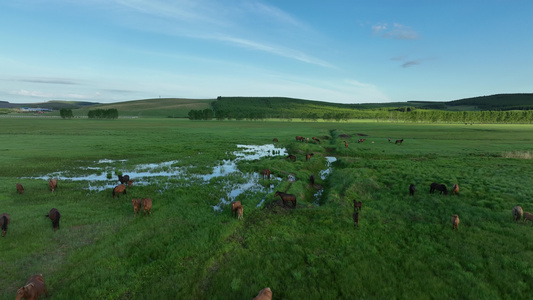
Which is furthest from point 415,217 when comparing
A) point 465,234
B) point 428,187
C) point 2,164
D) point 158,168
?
point 2,164

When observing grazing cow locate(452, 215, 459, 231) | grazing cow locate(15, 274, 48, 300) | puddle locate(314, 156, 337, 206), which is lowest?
puddle locate(314, 156, 337, 206)

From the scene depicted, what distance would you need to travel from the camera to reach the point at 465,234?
11531 millimetres

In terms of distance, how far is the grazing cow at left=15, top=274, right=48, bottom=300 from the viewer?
705 cm

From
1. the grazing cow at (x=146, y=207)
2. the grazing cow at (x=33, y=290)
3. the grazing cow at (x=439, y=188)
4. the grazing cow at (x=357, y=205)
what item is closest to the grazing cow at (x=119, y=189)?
the grazing cow at (x=146, y=207)

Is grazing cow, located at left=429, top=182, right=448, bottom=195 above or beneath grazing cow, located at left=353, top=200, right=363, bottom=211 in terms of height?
above

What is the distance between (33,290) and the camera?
23.7 ft

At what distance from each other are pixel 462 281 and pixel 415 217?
6074mm

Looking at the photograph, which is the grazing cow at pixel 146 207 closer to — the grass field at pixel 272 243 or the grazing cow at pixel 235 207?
the grass field at pixel 272 243

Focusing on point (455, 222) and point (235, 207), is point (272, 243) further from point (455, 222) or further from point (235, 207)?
point (455, 222)

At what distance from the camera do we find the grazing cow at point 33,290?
705cm

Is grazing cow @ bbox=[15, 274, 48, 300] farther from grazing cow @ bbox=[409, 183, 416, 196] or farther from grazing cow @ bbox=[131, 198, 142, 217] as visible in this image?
grazing cow @ bbox=[409, 183, 416, 196]

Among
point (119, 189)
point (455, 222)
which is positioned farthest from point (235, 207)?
point (455, 222)

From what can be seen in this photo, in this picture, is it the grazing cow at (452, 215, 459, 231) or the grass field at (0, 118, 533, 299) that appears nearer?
the grass field at (0, 118, 533, 299)

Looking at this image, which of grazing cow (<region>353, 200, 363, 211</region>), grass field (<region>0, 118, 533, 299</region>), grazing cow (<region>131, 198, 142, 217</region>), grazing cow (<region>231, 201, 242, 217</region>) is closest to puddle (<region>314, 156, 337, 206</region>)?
grass field (<region>0, 118, 533, 299</region>)
